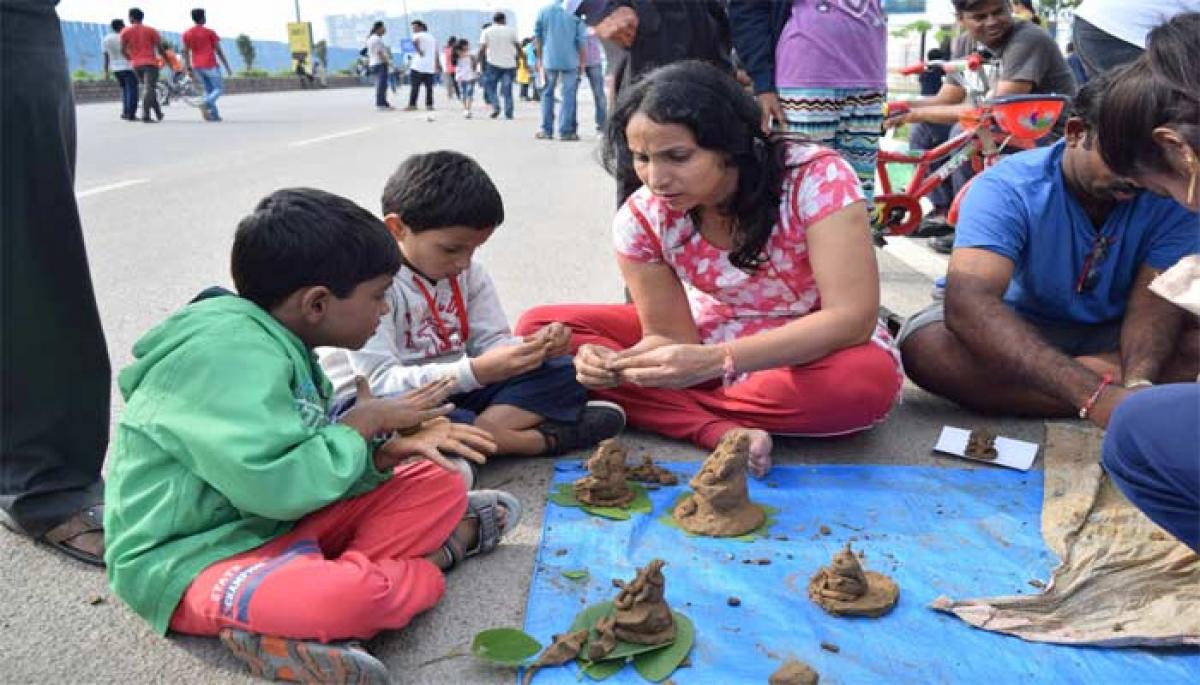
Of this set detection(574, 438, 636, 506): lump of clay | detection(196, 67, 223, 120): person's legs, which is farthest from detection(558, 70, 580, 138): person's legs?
detection(574, 438, 636, 506): lump of clay

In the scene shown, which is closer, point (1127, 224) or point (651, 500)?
point (651, 500)

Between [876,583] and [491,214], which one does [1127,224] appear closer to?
[876,583]

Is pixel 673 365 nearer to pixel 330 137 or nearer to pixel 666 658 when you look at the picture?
pixel 666 658

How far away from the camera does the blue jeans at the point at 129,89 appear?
15.1 m

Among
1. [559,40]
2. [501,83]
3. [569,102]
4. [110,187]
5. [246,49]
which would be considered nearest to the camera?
[110,187]

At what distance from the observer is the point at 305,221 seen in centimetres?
189

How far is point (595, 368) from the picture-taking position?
259 centimetres

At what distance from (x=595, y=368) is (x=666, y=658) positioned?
1.00 meters

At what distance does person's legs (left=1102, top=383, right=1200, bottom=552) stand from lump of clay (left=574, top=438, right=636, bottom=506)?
3.57 feet

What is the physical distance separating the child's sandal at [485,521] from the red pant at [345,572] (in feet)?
0.26

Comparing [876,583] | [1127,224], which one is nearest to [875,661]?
[876,583]

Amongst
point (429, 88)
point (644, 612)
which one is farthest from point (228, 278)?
point (429, 88)

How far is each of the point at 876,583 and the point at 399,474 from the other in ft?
3.33

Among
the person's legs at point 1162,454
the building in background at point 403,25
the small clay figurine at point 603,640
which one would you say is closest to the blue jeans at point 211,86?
the small clay figurine at point 603,640
